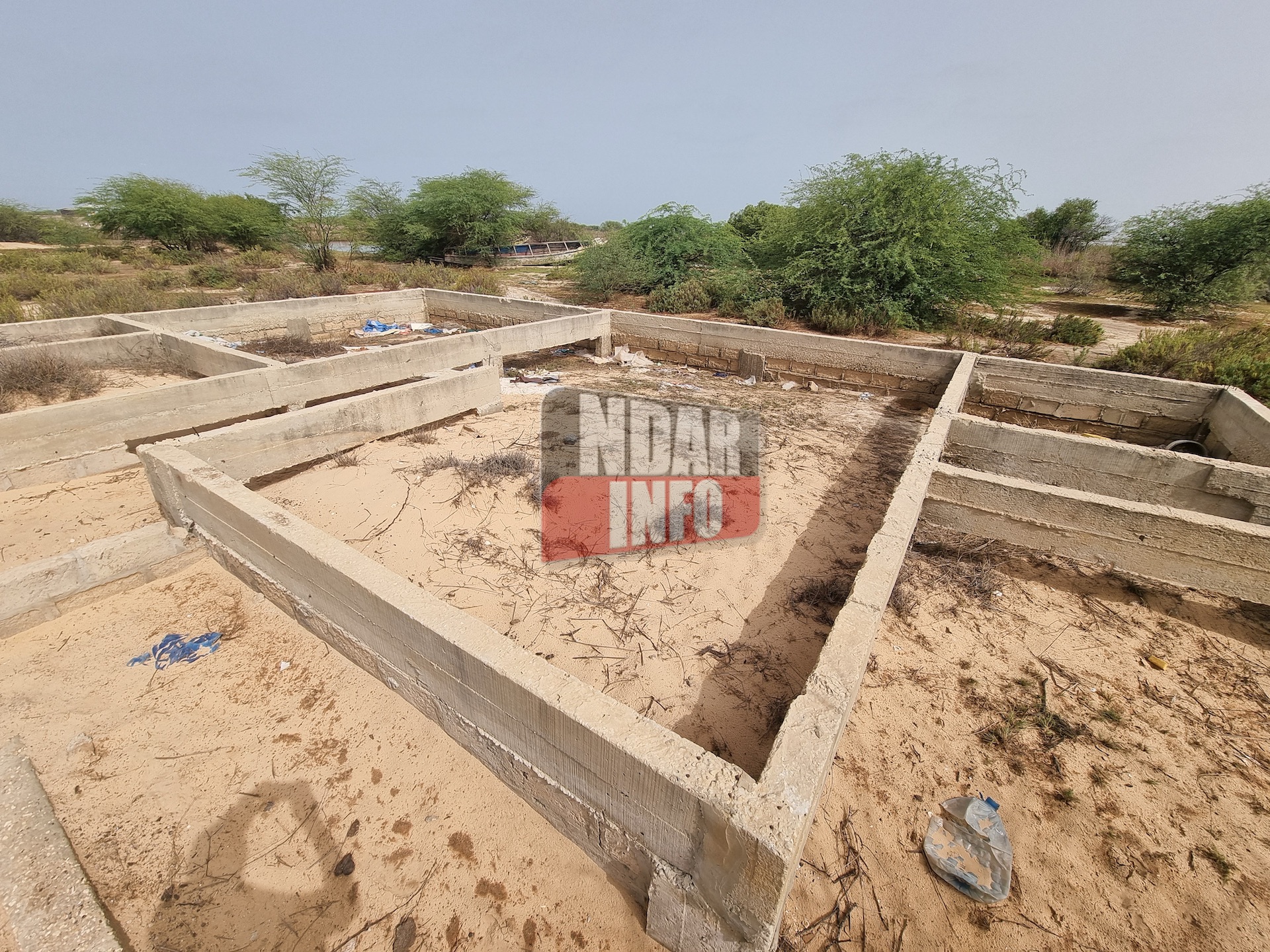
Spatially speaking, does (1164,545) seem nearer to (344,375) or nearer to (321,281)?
(344,375)

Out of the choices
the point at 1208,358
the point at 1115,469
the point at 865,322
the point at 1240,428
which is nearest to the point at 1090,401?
the point at 1240,428

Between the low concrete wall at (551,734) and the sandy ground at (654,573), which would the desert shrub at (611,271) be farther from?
the low concrete wall at (551,734)

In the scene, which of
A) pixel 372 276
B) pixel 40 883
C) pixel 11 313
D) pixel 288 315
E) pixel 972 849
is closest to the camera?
pixel 40 883

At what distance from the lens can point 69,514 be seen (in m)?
4.55

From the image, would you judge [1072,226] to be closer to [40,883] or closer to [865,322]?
[865,322]

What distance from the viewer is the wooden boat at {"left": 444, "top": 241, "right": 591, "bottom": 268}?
23.2 m

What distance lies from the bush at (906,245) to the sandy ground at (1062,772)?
321 inches

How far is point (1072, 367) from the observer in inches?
249

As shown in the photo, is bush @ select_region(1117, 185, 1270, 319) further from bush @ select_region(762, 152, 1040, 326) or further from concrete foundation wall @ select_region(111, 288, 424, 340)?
concrete foundation wall @ select_region(111, 288, 424, 340)

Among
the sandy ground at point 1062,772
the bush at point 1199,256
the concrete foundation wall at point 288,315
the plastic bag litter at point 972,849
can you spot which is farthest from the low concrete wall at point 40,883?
the bush at point 1199,256

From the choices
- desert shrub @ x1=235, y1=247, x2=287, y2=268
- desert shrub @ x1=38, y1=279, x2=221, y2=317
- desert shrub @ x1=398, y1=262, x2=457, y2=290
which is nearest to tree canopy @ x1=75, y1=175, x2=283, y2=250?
desert shrub @ x1=235, y1=247, x2=287, y2=268

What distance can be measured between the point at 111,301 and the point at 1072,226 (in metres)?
39.1

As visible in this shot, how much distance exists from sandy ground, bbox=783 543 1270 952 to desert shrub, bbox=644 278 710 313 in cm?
1047

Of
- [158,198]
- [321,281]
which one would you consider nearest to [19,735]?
[321,281]
